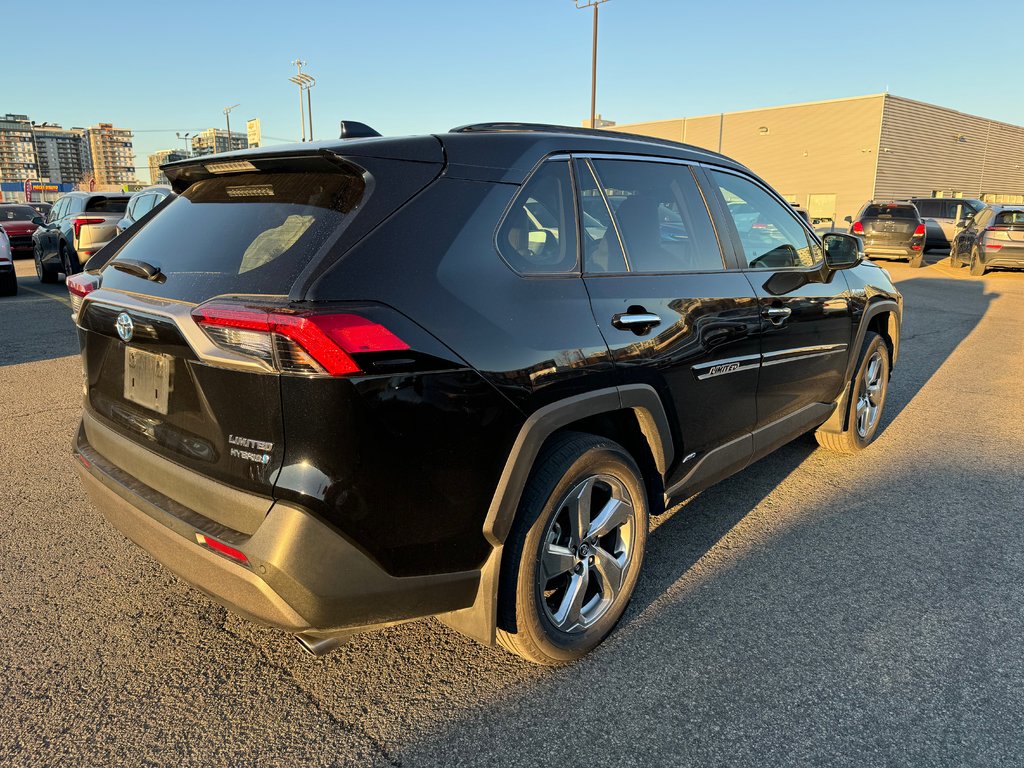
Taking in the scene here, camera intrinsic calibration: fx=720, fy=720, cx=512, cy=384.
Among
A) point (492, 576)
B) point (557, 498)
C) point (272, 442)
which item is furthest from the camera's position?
point (557, 498)

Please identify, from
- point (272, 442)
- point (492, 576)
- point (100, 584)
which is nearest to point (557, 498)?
point (492, 576)

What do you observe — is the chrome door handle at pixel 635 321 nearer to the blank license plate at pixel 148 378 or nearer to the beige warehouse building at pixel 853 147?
the blank license plate at pixel 148 378

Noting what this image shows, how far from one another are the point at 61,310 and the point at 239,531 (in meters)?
10.8

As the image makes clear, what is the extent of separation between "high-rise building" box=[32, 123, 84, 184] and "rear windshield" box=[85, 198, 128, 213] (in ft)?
445

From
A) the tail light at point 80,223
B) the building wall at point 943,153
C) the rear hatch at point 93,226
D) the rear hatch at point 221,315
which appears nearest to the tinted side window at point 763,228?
the rear hatch at point 221,315

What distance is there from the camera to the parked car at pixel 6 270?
1195 cm

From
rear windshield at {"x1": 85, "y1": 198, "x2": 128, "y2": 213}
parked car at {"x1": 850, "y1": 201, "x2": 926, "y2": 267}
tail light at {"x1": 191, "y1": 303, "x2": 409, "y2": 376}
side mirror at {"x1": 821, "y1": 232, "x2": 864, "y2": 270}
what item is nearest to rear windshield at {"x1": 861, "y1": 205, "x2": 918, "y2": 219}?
parked car at {"x1": 850, "y1": 201, "x2": 926, "y2": 267}

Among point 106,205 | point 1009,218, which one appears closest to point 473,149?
point 106,205

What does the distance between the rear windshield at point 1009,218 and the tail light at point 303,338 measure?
60.3ft

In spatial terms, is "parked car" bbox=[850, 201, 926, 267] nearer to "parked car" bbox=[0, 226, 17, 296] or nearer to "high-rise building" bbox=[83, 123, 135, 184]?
"parked car" bbox=[0, 226, 17, 296]

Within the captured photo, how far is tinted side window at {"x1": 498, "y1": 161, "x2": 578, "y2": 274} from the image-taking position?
7.75 ft

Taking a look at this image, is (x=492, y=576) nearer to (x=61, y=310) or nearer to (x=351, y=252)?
(x=351, y=252)

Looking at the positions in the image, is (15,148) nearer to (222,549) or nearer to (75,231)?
(75,231)

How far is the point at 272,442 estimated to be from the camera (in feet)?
6.33
